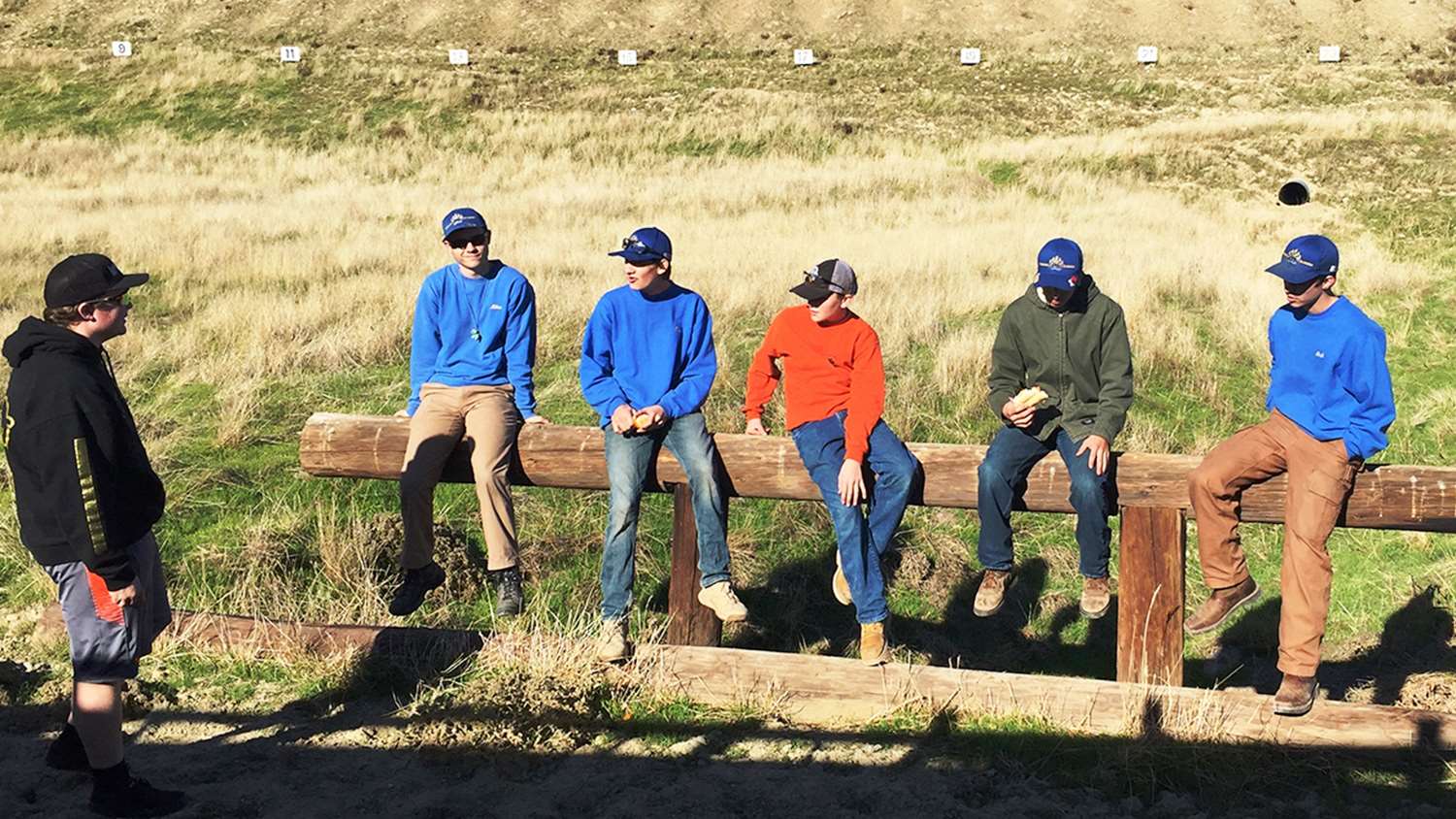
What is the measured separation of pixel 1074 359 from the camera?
5.90 metres

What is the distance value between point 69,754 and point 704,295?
28.8 feet

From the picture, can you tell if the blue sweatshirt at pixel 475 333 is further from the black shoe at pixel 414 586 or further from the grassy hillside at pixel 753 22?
the grassy hillside at pixel 753 22

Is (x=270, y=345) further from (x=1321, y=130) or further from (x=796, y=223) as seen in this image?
(x=1321, y=130)

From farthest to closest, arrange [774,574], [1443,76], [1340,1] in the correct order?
1. [1340,1]
2. [1443,76]
3. [774,574]

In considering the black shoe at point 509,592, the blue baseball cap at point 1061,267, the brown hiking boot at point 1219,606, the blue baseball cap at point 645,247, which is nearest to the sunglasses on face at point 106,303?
the blue baseball cap at point 645,247

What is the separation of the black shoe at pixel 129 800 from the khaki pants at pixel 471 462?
1.59m

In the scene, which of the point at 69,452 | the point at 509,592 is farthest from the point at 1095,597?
the point at 69,452

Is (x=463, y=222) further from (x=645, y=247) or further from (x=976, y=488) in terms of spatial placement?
(x=976, y=488)

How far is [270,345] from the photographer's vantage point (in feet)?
36.5

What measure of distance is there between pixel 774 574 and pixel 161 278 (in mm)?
9433

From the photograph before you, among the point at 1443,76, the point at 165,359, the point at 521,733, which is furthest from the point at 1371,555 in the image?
the point at 1443,76

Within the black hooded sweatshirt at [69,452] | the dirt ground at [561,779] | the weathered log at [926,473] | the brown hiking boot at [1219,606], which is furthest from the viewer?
the brown hiking boot at [1219,606]

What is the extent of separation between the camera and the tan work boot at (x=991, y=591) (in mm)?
5946

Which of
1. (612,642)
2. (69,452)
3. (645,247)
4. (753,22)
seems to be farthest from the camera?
(753,22)
